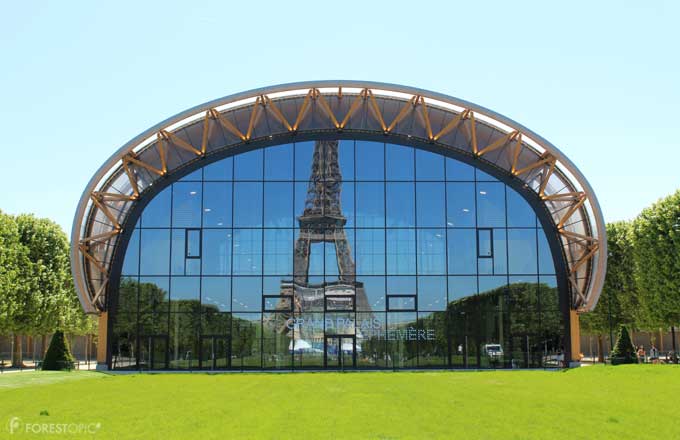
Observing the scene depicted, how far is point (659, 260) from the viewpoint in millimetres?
45750

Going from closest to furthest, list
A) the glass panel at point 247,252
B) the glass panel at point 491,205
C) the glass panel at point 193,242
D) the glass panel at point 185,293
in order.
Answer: the glass panel at point 185,293
the glass panel at point 247,252
the glass panel at point 193,242
the glass panel at point 491,205

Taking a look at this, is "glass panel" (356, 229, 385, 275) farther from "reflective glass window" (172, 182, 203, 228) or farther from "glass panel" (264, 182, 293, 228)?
"reflective glass window" (172, 182, 203, 228)

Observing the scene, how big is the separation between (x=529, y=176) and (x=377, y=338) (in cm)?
1283

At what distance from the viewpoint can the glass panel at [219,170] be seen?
142 feet

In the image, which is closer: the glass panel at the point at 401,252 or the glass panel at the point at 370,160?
the glass panel at the point at 401,252

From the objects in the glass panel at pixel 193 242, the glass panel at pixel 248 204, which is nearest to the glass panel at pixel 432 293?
the glass panel at pixel 248 204

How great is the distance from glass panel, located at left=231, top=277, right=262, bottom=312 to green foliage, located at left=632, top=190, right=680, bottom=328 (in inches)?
940

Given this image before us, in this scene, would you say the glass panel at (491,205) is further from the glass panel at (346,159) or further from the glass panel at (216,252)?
the glass panel at (216,252)

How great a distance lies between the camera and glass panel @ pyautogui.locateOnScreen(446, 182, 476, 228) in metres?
43.1

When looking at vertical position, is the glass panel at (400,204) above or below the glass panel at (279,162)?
below

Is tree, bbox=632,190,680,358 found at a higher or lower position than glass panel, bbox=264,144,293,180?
lower

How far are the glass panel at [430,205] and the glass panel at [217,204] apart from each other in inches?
426

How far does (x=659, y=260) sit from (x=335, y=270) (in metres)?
19.9

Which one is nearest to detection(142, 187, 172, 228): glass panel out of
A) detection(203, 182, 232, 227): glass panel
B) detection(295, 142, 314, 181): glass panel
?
detection(203, 182, 232, 227): glass panel
